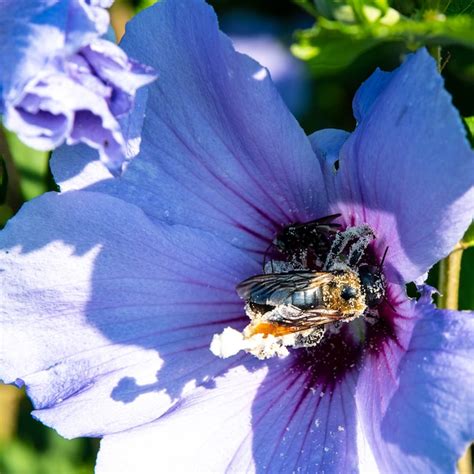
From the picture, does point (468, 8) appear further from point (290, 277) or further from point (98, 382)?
point (98, 382)

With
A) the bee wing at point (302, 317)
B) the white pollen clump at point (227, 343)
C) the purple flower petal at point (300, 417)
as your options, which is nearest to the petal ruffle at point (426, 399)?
the purple flower petal at point (300, 417)

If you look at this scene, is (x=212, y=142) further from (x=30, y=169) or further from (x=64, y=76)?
(x=30, y=169)

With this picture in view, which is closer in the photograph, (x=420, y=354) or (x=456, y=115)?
(x=456, y=115)

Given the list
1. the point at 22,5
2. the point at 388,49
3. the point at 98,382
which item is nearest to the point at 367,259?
the point at 98,382

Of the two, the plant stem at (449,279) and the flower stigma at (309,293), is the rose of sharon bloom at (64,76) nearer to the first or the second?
the flower stigma at (309,293)

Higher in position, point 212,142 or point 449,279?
point 212,142

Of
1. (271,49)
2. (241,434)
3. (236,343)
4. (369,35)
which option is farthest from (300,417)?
(271,49)
